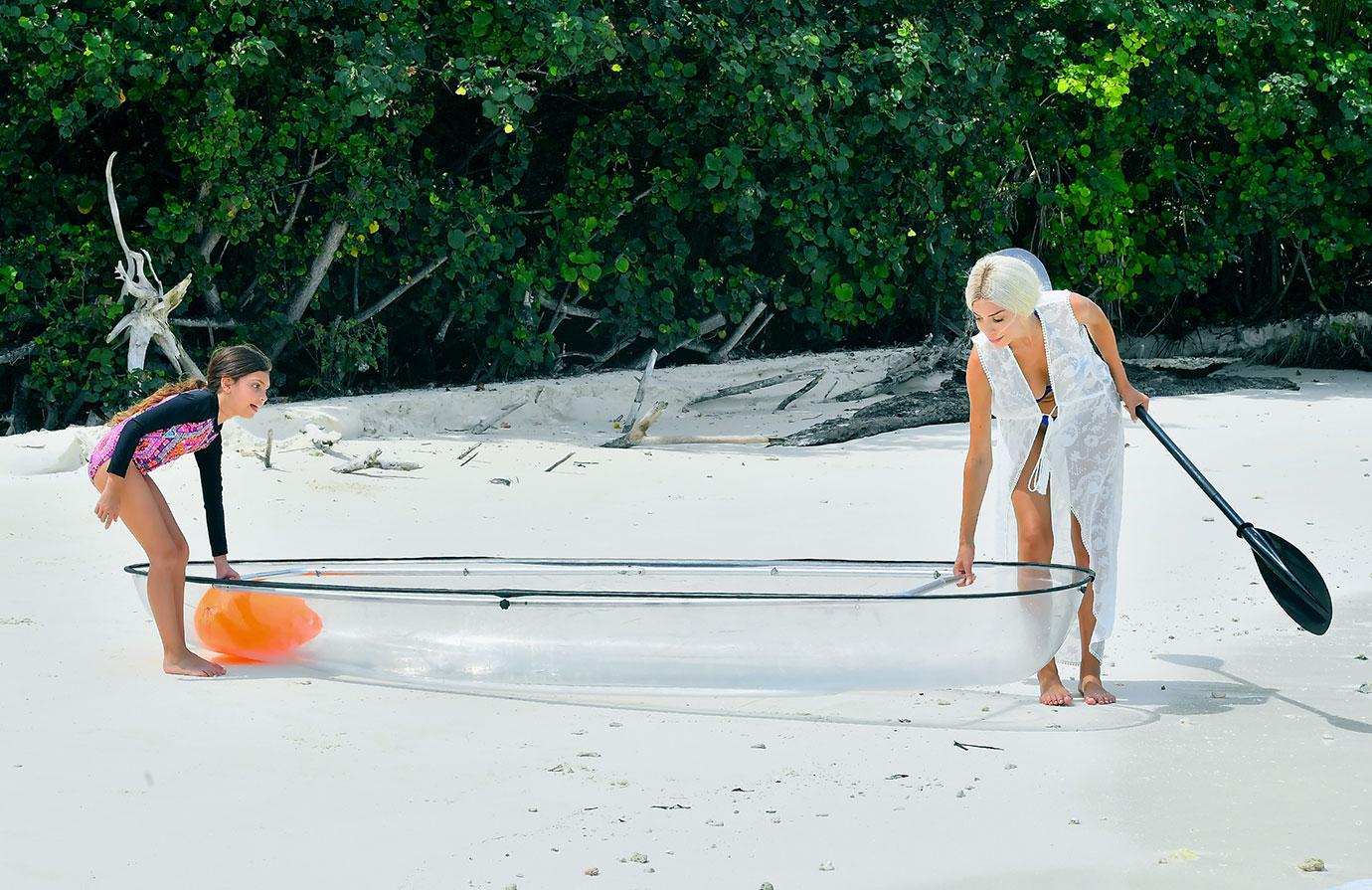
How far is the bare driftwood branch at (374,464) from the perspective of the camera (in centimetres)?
767

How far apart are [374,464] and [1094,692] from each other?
4180 millimetres

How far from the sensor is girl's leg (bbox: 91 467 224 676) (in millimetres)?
4727

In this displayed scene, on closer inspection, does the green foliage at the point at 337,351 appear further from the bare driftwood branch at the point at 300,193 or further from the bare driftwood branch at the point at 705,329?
the bare driftwood branch at the point at 705,329

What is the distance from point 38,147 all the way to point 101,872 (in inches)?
279

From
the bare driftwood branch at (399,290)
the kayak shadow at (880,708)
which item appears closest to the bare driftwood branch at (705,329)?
the bare driftwood branch at (399,290)

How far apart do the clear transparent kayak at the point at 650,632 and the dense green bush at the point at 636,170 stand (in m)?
4.70

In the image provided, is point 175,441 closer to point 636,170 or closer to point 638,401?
point 638,401

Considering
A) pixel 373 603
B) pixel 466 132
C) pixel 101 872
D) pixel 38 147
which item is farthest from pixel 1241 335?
pixel 101 872

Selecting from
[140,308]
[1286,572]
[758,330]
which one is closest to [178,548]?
[1286,572]

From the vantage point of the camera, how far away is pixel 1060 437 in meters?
4.57

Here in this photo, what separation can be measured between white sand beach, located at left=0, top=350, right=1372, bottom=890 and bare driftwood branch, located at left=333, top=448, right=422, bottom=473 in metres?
0.44

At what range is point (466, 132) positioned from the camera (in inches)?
413

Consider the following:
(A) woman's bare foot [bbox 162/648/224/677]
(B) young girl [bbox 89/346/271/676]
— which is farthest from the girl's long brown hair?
(A) woman's bare foot [bbox 162/648/224/677]

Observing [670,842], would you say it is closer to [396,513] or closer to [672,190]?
[396,513]
